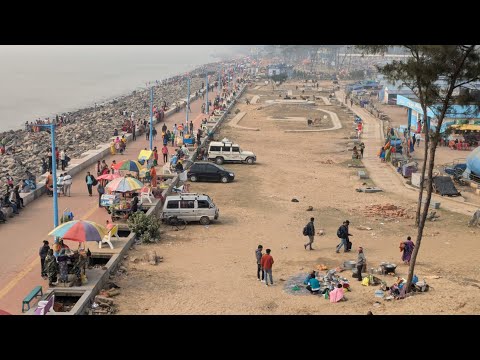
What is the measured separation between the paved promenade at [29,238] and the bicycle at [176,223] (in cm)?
224

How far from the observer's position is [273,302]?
51.1ft

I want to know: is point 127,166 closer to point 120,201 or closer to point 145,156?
point 120,201

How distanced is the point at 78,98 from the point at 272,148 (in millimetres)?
71524

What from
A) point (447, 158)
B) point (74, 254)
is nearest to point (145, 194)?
point (74, 254)

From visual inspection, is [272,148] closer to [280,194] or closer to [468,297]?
[280,194]

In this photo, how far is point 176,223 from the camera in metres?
22.7

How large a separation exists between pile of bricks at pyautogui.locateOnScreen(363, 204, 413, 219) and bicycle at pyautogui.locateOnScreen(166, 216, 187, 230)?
24.8 ft

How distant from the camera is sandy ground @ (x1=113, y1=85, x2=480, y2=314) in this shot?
50.0 ft

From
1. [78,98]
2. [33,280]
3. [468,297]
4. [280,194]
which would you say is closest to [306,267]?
[468,297]

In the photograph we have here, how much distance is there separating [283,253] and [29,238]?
26.0ft

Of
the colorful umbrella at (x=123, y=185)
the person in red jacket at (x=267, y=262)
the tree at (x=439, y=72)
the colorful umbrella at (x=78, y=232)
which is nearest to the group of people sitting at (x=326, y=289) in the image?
the person in red jacket at (x=267, y=262)

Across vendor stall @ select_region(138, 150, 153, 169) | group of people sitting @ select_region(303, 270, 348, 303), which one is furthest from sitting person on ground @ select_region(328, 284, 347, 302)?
vendor stall @ select_region(138, 150, 153, 169)

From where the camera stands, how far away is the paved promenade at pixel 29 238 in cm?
1534

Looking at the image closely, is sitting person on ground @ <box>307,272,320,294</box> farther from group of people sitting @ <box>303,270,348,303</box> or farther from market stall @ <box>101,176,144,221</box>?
market stall @ <box>101,176,144,221</box>
